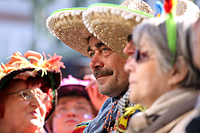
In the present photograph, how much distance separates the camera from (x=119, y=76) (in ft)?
8.32

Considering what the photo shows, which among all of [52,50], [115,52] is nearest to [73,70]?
[52,50]

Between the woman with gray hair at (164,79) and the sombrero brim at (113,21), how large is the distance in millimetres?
454

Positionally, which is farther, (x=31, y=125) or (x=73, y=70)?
(x=73, y=70)

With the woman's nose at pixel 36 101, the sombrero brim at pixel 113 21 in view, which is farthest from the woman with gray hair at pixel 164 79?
the woman's nose at pixel 36 101

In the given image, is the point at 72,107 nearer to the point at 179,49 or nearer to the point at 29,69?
the point at 29,69

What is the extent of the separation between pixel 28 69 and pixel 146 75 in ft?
6.40

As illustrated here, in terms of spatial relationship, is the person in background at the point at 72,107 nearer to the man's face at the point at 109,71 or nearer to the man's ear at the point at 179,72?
the man's face at the point at 109,71

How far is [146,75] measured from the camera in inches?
54.5

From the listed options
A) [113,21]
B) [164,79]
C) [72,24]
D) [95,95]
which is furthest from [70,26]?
[95,95]

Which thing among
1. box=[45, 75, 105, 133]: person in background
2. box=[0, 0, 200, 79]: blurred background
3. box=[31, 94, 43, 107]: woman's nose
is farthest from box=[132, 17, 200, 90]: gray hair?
box=[0, 0, 200, 79]: blurred background

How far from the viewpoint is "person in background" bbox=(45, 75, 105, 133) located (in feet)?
14.9

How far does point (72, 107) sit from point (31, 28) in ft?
19.5

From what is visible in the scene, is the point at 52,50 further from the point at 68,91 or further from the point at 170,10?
the point at 170,10

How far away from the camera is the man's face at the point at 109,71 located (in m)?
2.51
